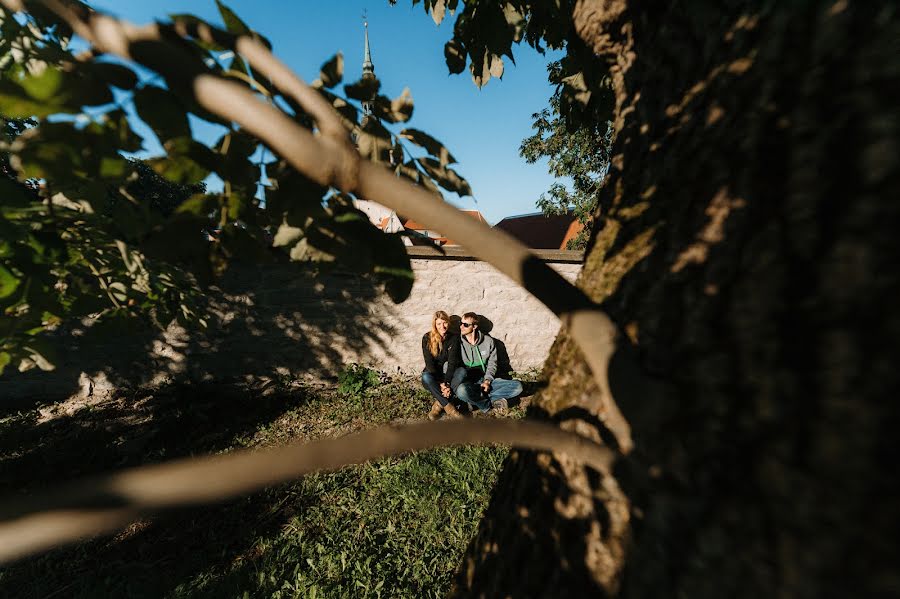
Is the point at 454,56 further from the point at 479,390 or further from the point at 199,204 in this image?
the point at 479,390

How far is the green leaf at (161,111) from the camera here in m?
0.71

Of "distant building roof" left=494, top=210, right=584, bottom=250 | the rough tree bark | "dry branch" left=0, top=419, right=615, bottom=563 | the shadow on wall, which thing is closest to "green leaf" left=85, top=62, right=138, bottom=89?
"dry branch" left=0, top=419, right=615, bottom=563

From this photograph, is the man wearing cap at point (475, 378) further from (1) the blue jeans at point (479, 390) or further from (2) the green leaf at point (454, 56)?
(2) the green leaf at point (454, 56)

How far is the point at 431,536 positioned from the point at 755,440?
10.5 ft

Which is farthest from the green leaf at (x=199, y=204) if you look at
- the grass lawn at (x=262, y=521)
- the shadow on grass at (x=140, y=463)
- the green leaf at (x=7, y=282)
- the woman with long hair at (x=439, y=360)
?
the woman with long hair at (x=439, y=360)

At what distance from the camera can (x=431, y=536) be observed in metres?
3.07

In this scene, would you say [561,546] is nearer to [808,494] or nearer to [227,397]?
[808,494]

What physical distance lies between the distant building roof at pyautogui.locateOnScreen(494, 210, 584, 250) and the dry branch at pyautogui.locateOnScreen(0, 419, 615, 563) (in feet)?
85.6

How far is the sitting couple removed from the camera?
17.1 feet

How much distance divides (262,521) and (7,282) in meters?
2.74

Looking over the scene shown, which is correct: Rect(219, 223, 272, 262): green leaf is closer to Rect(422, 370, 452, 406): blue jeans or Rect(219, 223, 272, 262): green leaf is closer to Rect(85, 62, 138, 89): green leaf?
Rect(85, 62, 138, 89): green leaf

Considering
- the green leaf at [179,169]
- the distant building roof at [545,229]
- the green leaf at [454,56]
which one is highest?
the distant building roof at [545,229]

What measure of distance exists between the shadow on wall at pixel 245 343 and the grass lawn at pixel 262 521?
2.57 feet

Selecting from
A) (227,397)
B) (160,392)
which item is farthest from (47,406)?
(227,397)
